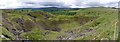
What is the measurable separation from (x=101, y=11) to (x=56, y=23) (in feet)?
4.46

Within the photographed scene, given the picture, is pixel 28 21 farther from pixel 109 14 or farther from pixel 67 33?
pixel 109 14

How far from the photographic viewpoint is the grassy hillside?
388 inches

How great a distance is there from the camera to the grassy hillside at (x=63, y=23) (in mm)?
9844

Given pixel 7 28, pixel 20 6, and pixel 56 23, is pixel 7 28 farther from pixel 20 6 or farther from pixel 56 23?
pixel 56 23

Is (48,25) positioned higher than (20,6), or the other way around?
(20,6)

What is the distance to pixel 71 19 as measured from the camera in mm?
9984

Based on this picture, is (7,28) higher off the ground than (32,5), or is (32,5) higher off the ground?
(32,5)

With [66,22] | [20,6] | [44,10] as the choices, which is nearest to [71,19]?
[66,22]

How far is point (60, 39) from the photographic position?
9.96 meters

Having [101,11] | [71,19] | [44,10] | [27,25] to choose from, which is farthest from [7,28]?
[101,11]

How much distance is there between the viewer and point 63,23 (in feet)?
32.5

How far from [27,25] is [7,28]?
1.92 ft

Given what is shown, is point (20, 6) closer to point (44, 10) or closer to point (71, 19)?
point (44, 10)

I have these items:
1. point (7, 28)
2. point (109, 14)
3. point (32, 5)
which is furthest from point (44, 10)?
point (109, 14)
